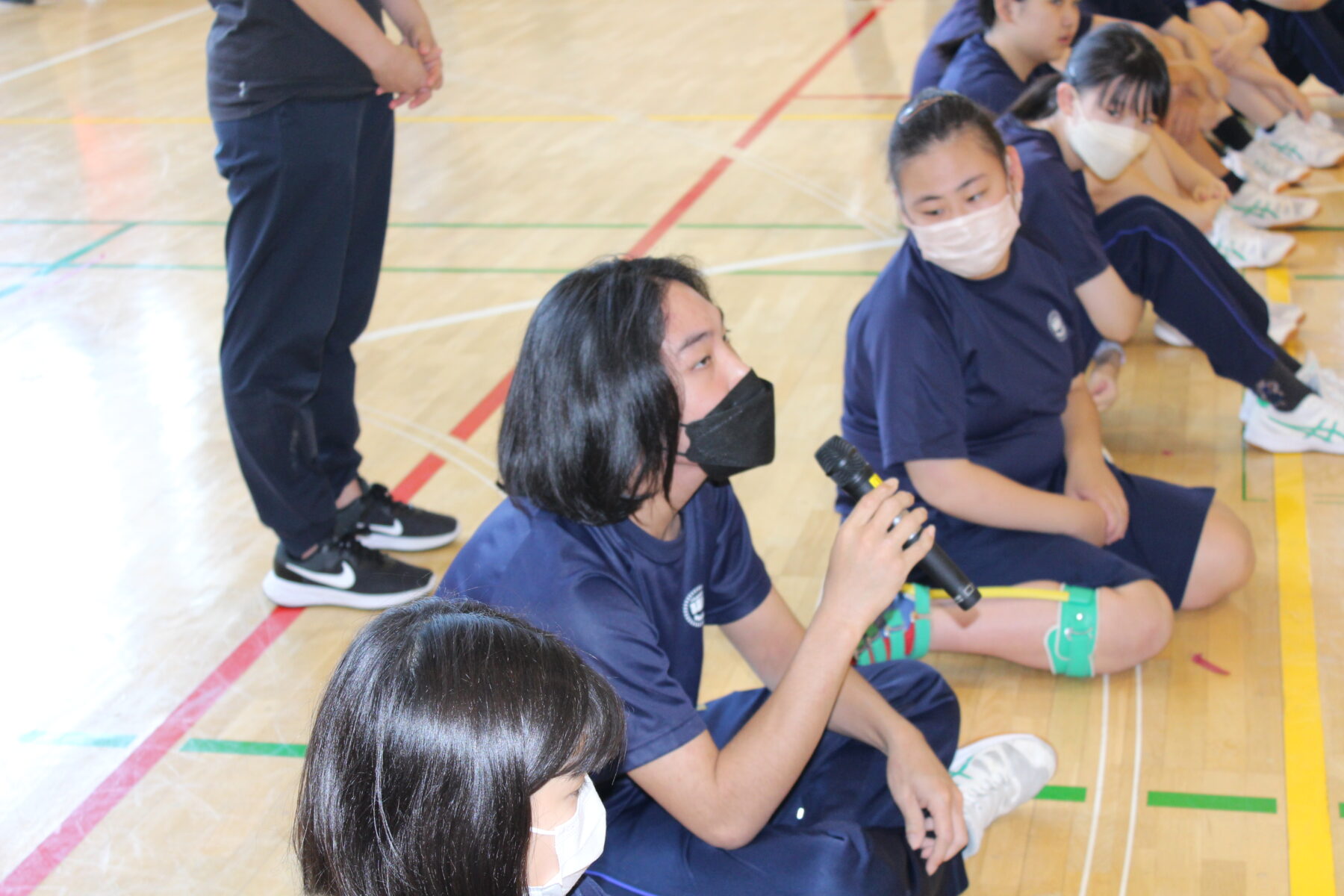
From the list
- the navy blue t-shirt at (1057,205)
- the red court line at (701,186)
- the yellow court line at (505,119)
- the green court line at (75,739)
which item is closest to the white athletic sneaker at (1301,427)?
the navy blue t-shirt at (1057,205)

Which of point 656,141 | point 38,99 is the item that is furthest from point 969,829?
point 38,99

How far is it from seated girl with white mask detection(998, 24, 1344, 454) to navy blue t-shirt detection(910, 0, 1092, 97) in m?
0.72

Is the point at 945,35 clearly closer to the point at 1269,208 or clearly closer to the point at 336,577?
the point at 1269,208

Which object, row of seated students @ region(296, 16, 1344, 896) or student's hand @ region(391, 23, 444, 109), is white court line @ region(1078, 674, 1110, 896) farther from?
student's hand @ region(391, 23, 444, 109)

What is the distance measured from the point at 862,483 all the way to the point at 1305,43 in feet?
13.5

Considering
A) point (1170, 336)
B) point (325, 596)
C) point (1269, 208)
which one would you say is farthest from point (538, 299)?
point (1269, 208)

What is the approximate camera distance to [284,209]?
236 centimetres

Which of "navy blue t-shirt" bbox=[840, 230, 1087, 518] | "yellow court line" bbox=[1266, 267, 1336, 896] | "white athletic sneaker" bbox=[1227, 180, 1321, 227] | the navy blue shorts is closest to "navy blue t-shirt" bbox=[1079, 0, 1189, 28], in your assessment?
"white athletic sneaker" bbox=[1227, 180, 1321, 227]

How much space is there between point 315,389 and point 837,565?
1423 mm

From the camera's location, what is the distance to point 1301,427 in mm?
2865

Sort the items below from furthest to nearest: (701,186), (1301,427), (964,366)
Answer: (701,186) → (1301,427) → (964,366)

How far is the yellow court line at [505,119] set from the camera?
223 inches

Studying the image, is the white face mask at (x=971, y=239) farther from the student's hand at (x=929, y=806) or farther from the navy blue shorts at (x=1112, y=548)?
the student's hand at (x=929, y=806)

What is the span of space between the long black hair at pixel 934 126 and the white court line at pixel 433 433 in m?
1.37
